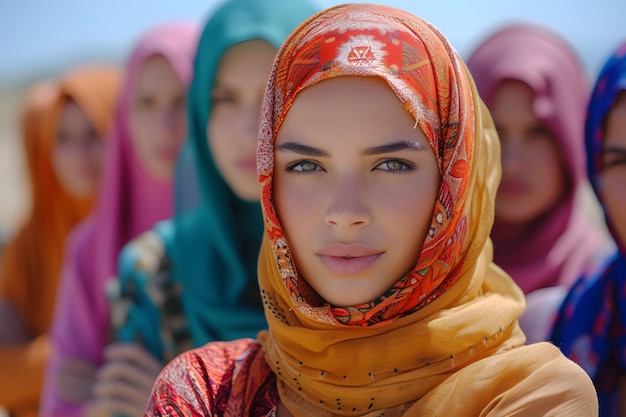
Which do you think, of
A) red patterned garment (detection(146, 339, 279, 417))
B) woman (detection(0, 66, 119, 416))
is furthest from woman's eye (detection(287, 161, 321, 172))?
woman (detection(0, 66, 119, 416))

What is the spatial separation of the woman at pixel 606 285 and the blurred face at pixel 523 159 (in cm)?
44

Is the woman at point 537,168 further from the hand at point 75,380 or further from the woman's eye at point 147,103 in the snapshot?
the hand at point 75,380

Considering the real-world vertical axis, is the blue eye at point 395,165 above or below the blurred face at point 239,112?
above

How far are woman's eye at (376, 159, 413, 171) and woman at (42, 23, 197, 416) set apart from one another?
1.81m

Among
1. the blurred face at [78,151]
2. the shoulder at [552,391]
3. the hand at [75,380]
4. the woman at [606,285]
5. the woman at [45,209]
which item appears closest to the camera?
the shoulder at [552,391]

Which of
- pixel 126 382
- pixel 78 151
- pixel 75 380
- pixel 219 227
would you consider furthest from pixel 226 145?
pixel 78 151

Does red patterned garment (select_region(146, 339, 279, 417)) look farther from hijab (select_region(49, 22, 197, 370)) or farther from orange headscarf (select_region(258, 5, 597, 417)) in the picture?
hijab (select_region(49, 22, 197, 370))

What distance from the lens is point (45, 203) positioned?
445cm

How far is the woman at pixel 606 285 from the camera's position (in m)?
2.06

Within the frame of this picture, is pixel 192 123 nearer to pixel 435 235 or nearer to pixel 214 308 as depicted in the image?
pixel 214 308

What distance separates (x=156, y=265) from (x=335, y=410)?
4.21 ft

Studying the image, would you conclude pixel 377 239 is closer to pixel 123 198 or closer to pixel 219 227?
pixel 219 227

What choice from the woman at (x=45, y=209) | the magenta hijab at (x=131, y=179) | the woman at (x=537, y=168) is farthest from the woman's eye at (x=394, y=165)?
the woman at (x=45, y=209)

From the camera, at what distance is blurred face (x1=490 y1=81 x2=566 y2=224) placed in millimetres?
2713
